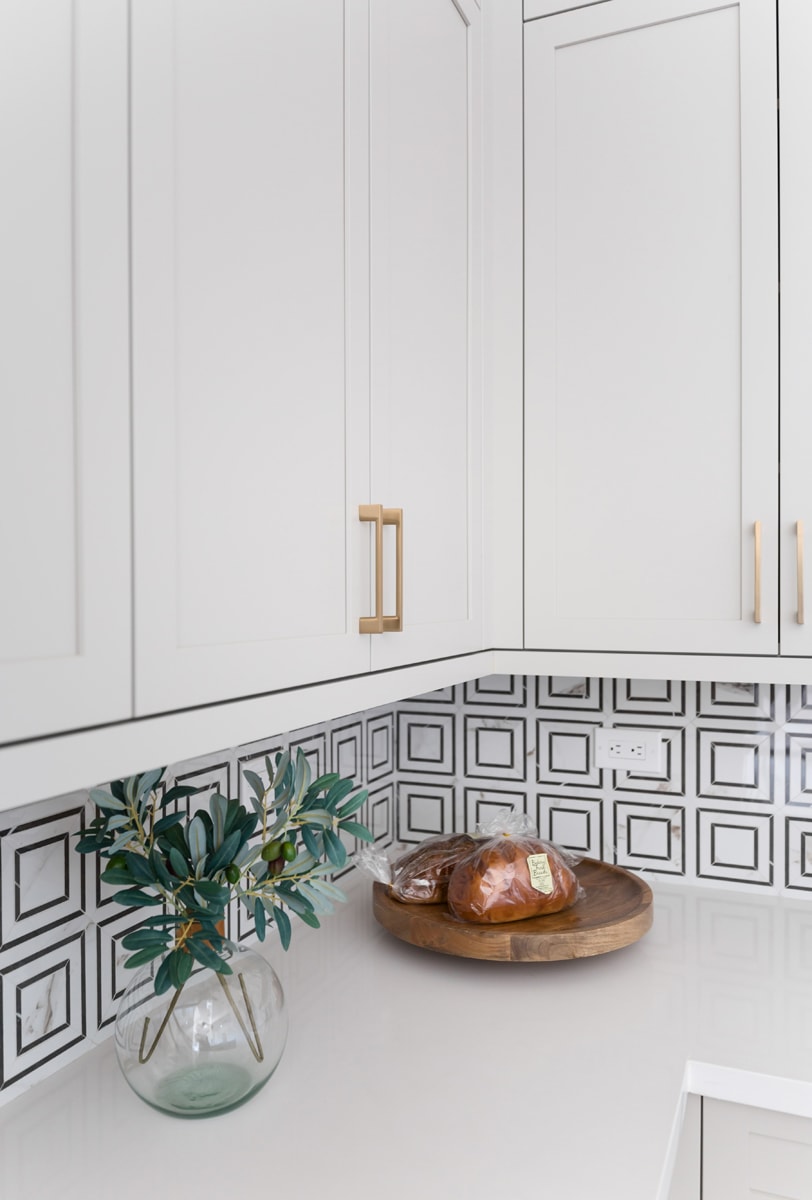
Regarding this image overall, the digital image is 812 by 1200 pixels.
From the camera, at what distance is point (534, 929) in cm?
128

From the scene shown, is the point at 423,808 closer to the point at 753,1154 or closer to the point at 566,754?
the point at 566,754

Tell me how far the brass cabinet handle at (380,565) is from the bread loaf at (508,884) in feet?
1.58

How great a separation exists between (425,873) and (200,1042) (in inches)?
20.8

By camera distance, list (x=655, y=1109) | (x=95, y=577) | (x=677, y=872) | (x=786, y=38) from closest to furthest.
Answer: (x=95, y=577)
(x=655, y=1109)
(x=786, y=38)
(x=677, y=872)

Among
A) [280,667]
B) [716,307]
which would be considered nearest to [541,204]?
[716,307]

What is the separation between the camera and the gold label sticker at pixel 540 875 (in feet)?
4.30

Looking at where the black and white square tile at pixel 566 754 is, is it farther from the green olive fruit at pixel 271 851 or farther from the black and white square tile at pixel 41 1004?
the black and white square tile at pixel 41 1004

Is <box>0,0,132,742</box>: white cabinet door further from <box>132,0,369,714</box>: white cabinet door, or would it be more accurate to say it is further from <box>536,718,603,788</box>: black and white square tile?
<box>536,718,603,788</box>: black and white square tile

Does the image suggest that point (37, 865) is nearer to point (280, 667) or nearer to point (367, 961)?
point (280, 667)

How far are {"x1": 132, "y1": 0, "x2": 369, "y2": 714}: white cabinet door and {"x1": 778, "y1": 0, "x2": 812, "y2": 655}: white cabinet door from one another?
0.62 meters

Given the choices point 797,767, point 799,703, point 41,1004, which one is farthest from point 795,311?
point 41,1004

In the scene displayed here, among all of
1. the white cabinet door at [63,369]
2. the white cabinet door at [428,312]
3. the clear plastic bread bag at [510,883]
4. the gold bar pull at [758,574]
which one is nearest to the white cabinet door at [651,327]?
the gold bar pull at [758,574]

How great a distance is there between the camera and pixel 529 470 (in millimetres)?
1367

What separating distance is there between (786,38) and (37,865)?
1.45 m
